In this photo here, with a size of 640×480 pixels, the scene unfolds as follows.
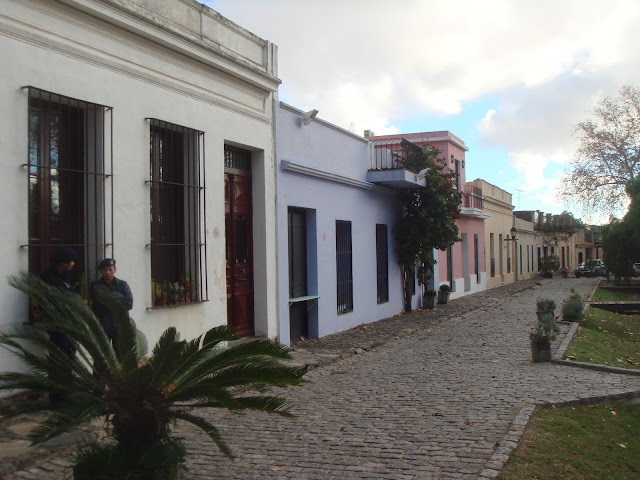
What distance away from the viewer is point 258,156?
10.5 metres

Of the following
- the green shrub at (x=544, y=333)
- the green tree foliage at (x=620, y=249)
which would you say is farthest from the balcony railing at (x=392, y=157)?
the green tree foliage at (x=620, y=249)

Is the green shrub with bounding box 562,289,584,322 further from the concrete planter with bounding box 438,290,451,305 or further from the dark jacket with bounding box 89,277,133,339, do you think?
Answer: the dark jacket with bounding box 89,277,133,339

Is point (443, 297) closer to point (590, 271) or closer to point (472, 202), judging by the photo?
point (472, 202)

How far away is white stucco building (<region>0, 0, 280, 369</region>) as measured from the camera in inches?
246

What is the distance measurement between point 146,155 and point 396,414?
14.5 ft

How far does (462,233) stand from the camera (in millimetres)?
25781

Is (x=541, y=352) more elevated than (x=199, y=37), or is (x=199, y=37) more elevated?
(x=199, y=37)

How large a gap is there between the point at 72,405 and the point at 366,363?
646cm

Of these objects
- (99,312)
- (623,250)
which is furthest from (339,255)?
(623,250)

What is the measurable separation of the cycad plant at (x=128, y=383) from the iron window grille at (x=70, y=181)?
7.86 feet

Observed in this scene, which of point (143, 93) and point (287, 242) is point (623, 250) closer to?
point (287, 242)

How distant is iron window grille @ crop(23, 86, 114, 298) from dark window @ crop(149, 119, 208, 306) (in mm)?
936

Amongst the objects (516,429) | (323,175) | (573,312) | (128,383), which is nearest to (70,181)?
(128,383)

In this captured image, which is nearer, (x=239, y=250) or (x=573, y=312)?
(x=239, y=250)
